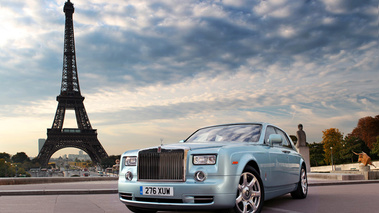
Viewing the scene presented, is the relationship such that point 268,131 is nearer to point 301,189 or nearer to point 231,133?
point 231,133

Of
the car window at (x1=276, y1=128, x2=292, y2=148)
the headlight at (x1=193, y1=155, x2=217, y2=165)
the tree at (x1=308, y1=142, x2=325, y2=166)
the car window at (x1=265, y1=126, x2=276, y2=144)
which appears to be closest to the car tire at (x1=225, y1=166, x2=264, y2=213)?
the headlight at (x1=193, y1=155, x2=217, y2=165)

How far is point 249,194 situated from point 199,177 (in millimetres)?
952

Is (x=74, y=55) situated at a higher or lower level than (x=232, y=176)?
higher

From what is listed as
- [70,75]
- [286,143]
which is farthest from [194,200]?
[70,75]

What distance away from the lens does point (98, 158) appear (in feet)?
213

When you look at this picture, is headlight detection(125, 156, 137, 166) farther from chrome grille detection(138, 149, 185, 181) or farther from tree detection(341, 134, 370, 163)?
tree detection(341, 134, 370, 163)

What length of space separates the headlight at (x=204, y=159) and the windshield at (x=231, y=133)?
4.77 ft

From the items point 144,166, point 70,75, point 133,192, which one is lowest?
point 133,192

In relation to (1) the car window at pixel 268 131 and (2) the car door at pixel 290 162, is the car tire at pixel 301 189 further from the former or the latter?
(1) the car window at pixel 268 131

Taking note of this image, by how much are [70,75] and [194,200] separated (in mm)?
70492

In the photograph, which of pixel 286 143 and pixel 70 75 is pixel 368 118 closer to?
pixel 70 75

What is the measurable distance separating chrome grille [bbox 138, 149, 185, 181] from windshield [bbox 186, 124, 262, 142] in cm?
157

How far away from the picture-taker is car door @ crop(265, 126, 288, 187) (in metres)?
6.50

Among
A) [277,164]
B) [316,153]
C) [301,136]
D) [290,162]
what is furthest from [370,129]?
[277,164]
